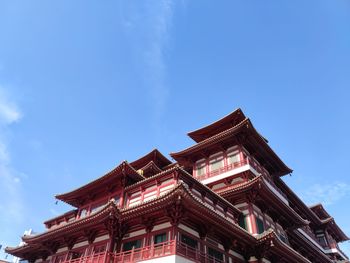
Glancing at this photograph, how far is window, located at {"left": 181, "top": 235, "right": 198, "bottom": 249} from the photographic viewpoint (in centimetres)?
1629

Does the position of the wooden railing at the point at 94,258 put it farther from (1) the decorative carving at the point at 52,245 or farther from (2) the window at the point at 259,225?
(2) the window at the point at 259,225

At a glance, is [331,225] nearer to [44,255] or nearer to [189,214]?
[189,214]

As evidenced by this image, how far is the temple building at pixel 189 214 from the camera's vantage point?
16234 mm

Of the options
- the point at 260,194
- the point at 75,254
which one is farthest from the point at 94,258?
the point at 260,194

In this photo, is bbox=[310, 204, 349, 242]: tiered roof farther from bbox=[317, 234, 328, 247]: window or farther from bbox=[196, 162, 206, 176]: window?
bbox=[196, 162, 206, 176]: window

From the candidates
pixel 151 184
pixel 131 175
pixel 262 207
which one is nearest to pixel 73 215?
pixel 131 175

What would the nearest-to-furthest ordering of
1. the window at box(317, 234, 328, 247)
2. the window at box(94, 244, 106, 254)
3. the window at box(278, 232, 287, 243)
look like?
the window at box(94, 244, 106, 254)
the window at box(278, 232, 287, 243)
the window at box(317, 234, 328, 247)

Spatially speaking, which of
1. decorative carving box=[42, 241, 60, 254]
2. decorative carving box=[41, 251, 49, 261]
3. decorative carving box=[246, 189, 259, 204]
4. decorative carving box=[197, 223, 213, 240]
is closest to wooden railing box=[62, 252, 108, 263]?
decorative carving box=[42, 241, 60, 254]

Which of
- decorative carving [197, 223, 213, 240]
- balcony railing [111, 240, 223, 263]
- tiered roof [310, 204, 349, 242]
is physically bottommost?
balcony railing [111, 240, 223, 263]

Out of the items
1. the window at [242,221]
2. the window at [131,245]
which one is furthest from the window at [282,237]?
the window at [131,245]

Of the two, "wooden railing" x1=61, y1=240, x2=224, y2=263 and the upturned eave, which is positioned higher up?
the upturned eave

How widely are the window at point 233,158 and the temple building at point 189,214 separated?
11cm

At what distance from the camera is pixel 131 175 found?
2197cm

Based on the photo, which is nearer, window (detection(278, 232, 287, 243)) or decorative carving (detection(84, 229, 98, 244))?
decorative carving (detection(84, 229, 98, 244))
